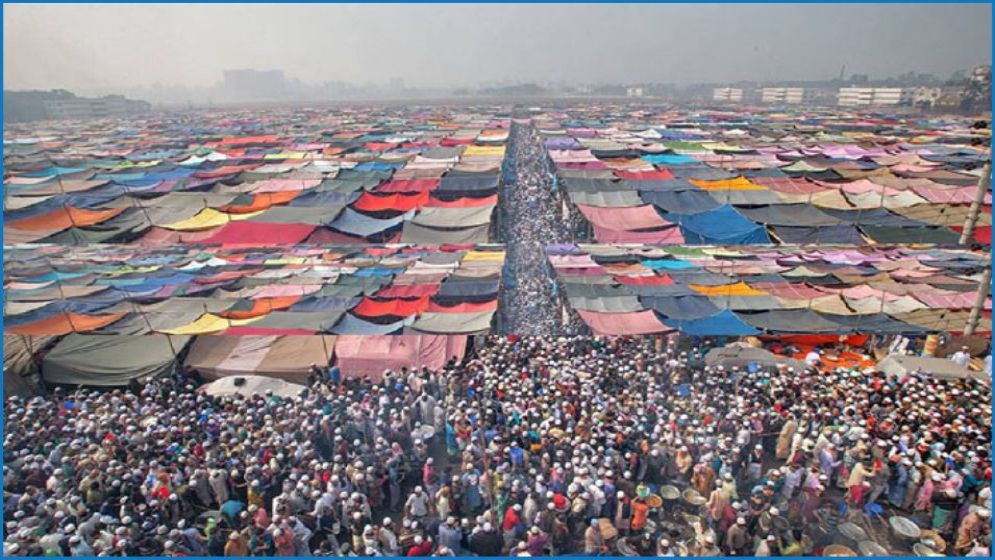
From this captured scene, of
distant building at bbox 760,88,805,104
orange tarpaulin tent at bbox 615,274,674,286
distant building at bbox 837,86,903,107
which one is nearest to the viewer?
orange tarpaulin tent at bbox 615,274,674,286

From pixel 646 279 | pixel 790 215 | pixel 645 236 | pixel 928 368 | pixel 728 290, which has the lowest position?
pixel 928 368

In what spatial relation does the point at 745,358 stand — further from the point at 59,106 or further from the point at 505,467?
the point at 59,106

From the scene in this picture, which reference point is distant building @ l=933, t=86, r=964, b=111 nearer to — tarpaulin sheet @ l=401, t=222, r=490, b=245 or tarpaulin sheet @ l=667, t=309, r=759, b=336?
tarpaulin sheet @ l=401, t=222, r=490, b=245

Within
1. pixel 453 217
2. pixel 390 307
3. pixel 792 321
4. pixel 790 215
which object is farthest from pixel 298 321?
pixel 790 215

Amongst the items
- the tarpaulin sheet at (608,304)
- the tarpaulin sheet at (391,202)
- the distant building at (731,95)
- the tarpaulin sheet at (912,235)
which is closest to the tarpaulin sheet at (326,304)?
the tarpaulin sheet at (608,304)

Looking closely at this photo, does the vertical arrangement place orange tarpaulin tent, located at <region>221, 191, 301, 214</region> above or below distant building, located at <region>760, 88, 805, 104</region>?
below

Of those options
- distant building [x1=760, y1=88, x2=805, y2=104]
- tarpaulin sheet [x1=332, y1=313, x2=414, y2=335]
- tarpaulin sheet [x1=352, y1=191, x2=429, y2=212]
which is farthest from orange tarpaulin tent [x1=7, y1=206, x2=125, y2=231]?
distant building [x1=760, y1=88, x2=805, y2=104]

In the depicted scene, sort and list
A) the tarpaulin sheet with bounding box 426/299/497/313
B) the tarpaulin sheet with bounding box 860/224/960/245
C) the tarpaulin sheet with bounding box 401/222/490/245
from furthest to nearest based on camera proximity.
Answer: the tarpaulin sheet with bounding box 401/222/490/245
the tarpaulin sheet with bounding box 860/224/960/245
the tarpaulin sheet with bounding box 426/299/497/313
